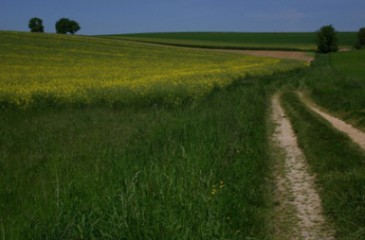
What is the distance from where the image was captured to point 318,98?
1972 cm

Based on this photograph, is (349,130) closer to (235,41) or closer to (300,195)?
(300,195)

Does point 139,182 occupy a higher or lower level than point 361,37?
higher

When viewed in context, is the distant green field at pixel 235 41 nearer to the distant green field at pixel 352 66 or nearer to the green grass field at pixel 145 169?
the distant green field at pixel 352 66

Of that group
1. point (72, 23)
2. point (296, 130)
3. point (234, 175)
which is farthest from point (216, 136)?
point (72, 23)

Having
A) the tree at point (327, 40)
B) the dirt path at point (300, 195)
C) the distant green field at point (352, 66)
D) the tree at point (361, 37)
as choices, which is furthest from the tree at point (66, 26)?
the dirt path at point (300, 195)

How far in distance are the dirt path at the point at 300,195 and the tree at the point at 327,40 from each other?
81.0 metres

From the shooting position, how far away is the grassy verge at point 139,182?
13.8 ft

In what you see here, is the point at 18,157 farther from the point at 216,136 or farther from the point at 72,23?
the point at 72,23

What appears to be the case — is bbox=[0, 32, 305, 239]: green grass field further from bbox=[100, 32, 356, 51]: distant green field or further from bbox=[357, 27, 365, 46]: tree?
bbox=[357, 27, 365, 46]: tree

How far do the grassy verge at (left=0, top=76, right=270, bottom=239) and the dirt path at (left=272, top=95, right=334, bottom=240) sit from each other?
0.40 meters

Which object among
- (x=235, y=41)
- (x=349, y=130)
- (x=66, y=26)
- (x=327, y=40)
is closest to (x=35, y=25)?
(x=66, y=26)

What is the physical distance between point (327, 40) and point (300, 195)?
8586 centimetres

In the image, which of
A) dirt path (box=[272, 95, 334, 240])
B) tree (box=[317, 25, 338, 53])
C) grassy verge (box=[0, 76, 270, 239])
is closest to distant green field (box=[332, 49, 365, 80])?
dirt path (box=[272, 95, 334, 240])

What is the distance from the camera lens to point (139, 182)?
5203mm
